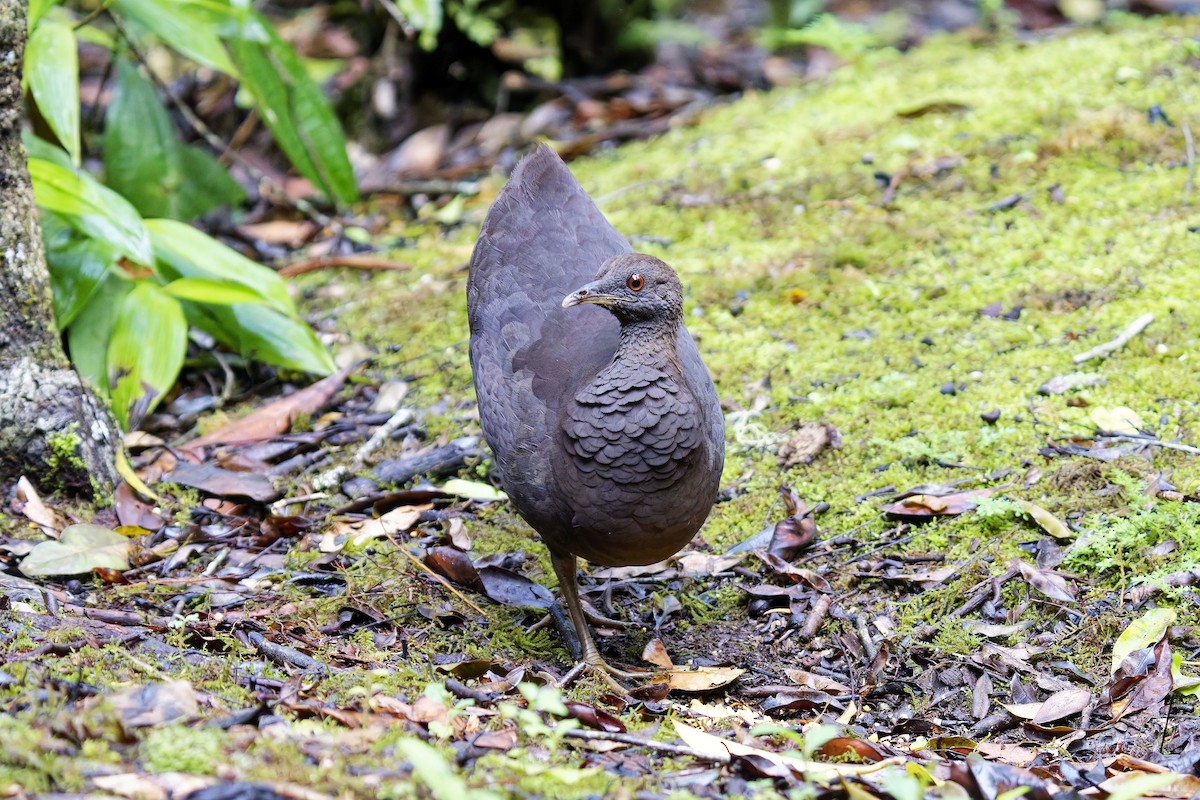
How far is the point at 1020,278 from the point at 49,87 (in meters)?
5.04

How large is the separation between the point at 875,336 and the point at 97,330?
4.01 meters

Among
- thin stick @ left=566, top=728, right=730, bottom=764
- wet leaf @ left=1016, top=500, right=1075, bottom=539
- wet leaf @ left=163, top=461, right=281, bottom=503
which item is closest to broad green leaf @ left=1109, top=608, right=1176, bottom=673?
wet leaf @ left=1016, top=500, right=1075, bottom=539

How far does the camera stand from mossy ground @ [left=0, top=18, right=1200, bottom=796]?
11.7 feet

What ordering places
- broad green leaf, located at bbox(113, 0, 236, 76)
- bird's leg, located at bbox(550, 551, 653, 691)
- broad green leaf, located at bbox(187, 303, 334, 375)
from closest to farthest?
bird's leg, located at bbox(550, 551, 653, 691) < broad green leaf, located at bbox(187, 303, 334, 375) < broad green leaf, located at bbox(113, 0, 236, 76)

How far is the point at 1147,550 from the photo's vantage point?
4.36 meters

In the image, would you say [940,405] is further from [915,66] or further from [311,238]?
[311,238]

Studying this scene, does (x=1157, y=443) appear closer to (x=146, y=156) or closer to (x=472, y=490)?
(x=472, y=490)

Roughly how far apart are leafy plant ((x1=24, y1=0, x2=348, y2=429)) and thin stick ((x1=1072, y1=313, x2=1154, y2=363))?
3927mm

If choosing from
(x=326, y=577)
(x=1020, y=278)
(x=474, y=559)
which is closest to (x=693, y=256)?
(x=1020, y=278)

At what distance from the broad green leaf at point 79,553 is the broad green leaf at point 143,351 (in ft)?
3.46

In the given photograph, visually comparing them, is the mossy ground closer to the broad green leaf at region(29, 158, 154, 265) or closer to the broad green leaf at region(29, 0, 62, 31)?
the broad green leaf at region(29, 158, 154, 265)

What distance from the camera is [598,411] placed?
411 centimetres

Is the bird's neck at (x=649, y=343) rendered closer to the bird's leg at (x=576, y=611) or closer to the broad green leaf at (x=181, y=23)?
the bird's leg at (x=576, y=611)

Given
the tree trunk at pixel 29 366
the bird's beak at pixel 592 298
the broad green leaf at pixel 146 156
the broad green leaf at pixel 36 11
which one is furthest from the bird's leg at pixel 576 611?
the broad green leaf at pixel 146 156
